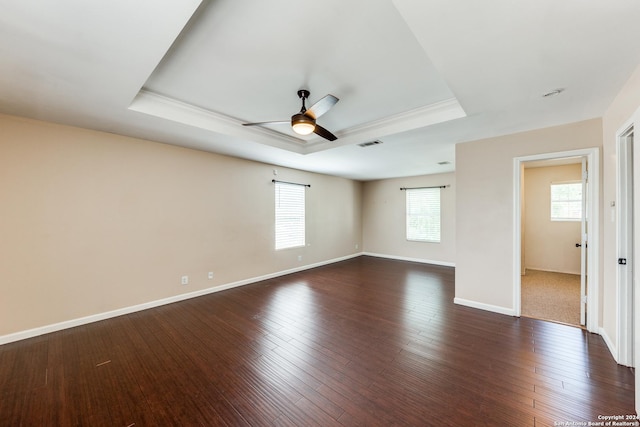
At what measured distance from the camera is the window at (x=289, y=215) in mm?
5492

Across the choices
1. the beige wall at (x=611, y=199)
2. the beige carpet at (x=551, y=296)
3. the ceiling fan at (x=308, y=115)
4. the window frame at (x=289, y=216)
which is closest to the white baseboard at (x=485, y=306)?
the beige carpet at (x=551, y=296)

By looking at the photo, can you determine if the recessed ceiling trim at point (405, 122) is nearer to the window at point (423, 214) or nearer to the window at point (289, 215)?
the window at point (289, 215)

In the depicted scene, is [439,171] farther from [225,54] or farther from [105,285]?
[105,285]

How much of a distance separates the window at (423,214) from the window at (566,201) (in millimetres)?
2452

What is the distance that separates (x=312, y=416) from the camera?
1.67 metres

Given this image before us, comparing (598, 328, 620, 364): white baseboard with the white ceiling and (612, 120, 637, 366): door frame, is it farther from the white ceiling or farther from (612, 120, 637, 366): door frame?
the white ceiling

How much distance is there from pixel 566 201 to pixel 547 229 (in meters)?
0.73

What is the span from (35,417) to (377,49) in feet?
12.0

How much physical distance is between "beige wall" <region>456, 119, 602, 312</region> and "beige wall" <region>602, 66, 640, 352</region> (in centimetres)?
45

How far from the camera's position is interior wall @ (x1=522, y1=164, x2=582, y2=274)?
5398 millimetres

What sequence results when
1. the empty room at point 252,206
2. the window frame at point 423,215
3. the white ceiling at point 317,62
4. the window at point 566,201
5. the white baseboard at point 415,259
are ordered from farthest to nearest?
the window frame at point 423,215, the white baseboard at point 415,259, the window at point 566,201, the empty room at point 252,206, the white ceiling at point 317,62

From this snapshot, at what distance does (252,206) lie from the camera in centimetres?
495

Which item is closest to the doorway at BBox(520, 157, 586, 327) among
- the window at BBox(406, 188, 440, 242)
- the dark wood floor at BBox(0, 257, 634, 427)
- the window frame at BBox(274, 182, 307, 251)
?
the window at BBox(406, 188, 440, 242)

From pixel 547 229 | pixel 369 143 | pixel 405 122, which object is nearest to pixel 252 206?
pixel 369 143
